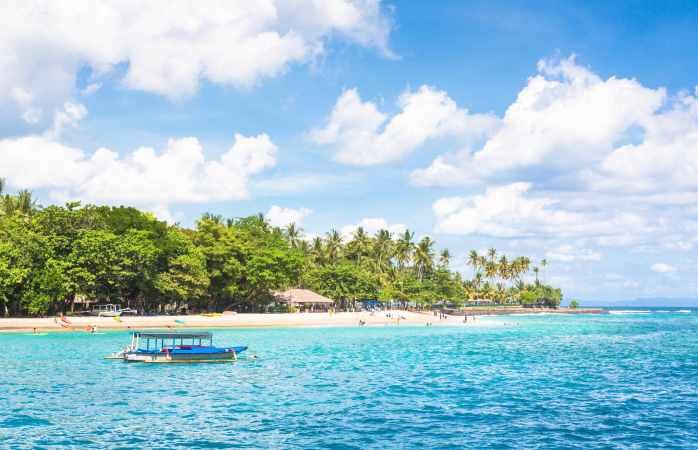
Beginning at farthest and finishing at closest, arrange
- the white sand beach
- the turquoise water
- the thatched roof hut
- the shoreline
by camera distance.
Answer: the thatched roof hut, the white sand beach, the shoreline, the turquoise water

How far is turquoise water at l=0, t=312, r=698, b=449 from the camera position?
20.2 meters

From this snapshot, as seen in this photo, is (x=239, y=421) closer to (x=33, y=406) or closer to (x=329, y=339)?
(x=33, y=406)

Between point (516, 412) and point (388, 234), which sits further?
point (388, 234)

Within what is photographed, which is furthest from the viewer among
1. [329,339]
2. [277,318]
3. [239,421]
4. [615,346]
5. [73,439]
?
[277,318]

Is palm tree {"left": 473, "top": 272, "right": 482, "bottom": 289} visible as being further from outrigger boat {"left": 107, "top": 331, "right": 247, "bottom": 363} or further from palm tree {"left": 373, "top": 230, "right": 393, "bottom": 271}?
outrigger boat {"left": 107, "top": 331, "right": 247, "bottom": 363}

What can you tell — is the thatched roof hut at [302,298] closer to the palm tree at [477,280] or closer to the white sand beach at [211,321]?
the white sand beach at [211,321]

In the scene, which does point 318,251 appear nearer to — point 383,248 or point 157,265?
point 383,248

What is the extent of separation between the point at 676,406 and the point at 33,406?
26.7 metres

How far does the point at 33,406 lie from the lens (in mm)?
24953

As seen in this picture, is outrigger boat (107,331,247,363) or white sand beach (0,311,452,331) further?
white sand beach (0,311,452,331)

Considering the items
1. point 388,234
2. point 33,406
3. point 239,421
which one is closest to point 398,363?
point 239,421

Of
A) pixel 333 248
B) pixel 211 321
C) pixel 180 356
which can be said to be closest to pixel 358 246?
pixel 333 248

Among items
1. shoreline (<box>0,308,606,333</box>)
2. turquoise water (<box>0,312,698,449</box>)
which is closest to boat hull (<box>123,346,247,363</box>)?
turquoise water (<box>0,312,698,449</box>)

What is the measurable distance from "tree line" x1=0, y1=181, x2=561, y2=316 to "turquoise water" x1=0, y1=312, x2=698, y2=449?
881 inches
